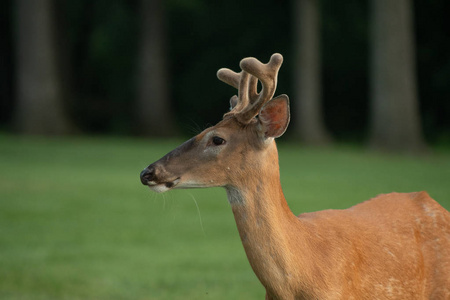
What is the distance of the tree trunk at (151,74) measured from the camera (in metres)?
27.3

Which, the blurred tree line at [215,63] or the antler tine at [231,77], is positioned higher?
the antler tine at [231,77]

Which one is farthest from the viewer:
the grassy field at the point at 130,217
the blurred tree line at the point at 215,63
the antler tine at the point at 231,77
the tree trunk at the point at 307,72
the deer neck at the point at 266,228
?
the tree trunk at the point at 307,72

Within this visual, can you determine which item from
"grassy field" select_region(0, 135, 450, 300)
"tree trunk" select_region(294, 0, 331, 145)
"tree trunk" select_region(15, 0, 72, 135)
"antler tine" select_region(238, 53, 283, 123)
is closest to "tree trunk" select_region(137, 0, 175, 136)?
"tree trunk" select_region(15, 0, 72, 135)

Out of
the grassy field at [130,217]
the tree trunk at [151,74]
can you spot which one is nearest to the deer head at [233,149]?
the grassy field at [130,217]

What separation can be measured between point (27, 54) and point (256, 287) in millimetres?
17289

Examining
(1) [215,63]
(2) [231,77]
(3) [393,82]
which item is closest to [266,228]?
(2) [231,77]

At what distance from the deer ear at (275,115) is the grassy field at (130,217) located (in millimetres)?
572

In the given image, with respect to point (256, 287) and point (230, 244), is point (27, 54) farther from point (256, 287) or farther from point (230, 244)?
point (256, 287)

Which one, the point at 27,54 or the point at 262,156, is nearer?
the point at 262,156

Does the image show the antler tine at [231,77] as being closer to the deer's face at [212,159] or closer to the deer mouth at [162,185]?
the deer's face at [212,159]

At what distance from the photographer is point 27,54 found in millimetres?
23062

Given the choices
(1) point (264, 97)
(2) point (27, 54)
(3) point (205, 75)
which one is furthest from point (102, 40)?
(1) point (264, 97)

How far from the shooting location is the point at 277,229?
3.97m

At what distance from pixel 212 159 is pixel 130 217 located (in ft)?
25.4
